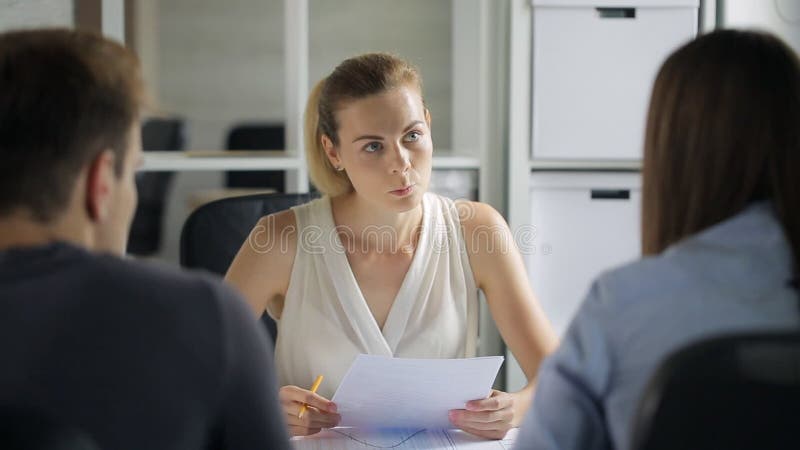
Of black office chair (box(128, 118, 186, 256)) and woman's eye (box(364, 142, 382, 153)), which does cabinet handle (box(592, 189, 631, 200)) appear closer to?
woman's eye (box(364, 142, 382, 153))

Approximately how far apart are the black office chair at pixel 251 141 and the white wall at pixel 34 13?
1.04 metres

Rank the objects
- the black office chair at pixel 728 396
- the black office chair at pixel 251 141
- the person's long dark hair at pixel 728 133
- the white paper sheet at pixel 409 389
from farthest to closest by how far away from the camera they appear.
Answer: the black office chair at pixel 251 141, the white paper sheet at pixel 409 389, the person's long dark hair at pixel 728 133, the black office chair at pixel 728 396

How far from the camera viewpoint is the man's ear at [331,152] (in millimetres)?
2029

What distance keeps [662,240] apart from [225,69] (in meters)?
3.55

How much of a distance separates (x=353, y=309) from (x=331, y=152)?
35 cm

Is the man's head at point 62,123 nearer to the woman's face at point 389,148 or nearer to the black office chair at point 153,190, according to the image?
the woman's face at point 389,148

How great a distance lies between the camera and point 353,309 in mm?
1933

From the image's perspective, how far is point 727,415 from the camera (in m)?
0.72

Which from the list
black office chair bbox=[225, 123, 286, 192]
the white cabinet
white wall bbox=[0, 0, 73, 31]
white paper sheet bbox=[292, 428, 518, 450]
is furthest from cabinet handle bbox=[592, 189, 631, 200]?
white wall bbox=[0, 0, 73, 31]

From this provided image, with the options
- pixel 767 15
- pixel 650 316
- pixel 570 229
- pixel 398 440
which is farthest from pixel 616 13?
pixel 650 316

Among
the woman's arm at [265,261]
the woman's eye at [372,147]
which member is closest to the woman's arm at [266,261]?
the woman's arm at [265,261]

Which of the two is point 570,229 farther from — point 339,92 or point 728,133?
point 728,133

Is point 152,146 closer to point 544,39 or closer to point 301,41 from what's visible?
point 301,41

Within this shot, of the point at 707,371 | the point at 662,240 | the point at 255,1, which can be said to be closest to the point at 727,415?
the point at 707,371
